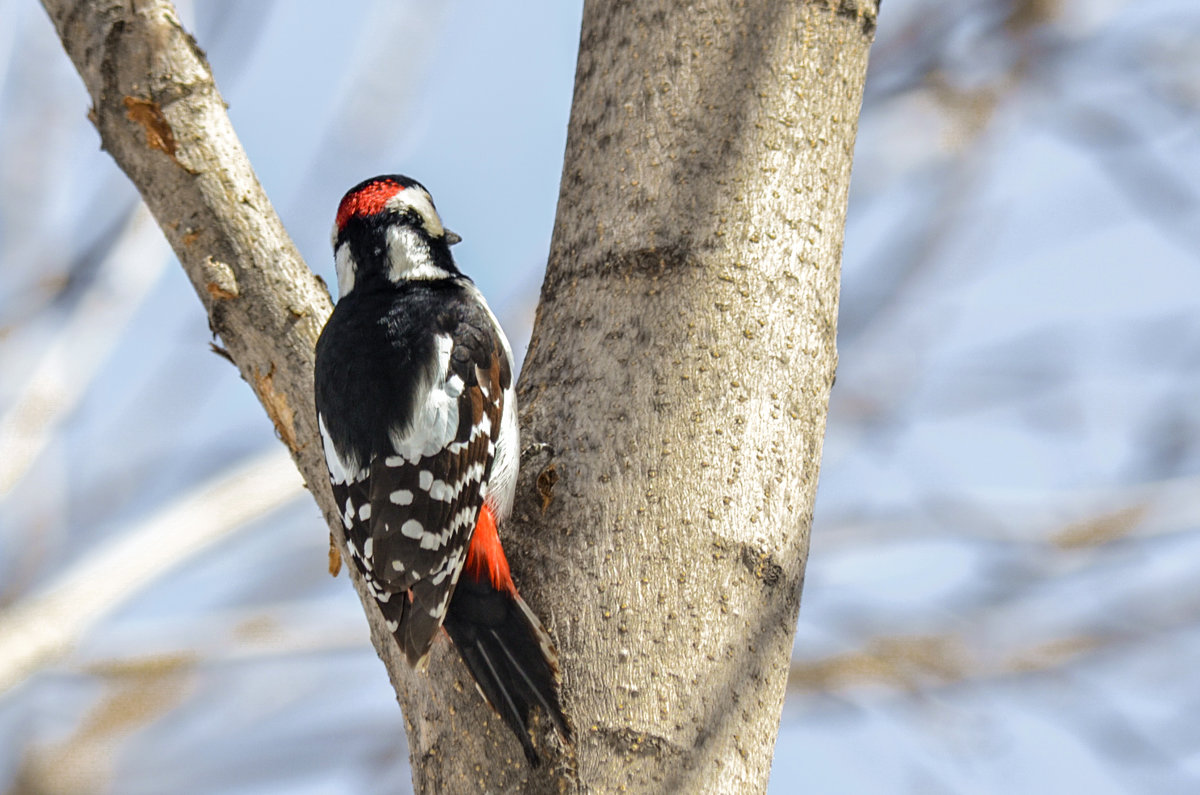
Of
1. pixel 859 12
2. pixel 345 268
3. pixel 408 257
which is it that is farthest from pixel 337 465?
pixel 859 12

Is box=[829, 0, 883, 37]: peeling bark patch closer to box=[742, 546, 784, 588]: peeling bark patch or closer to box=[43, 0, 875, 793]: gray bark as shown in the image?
box=[43, 0, 875, 793]: gray bark

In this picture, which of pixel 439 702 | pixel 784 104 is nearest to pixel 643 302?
pixel 784 104

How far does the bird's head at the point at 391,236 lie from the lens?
9.40 ft

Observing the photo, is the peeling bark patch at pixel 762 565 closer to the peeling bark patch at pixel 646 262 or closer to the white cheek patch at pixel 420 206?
the peeling bark patch at pixel 646 262

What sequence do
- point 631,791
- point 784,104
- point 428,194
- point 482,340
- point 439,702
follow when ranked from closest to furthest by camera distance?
point 631,791, point 439,702, point 784,104, point 482,340, point 428,194

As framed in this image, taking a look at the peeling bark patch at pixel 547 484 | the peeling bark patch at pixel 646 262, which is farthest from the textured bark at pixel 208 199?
the peeling bark patch at pixel 646 262

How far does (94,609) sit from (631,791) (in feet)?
8.30

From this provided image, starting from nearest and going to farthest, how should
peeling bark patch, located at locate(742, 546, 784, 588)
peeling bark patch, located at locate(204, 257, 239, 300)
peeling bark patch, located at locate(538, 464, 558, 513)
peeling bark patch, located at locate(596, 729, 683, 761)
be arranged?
peeling bark patch, located at locate(596, 729, 683, 761)
peeling bark patch, located at locate(742, 546, 784, 588)
peeling bark patch, located at locate(538, 464, 558, 513)
peeling bark patch, located at locate(204, 257, 239, 300)

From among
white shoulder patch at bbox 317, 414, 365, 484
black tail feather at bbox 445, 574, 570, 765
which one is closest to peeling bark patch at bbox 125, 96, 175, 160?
white shoulder patch at bbox 317, 414, 365, 484

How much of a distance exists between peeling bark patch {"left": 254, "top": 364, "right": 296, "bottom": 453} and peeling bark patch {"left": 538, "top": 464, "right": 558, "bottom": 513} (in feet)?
1.93

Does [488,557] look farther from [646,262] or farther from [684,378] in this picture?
[646,262]

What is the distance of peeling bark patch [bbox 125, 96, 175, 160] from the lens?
208 cm

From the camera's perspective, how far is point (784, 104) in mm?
1935

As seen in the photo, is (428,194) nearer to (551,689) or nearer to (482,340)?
(482,340)
